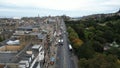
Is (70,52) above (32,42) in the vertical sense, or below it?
below

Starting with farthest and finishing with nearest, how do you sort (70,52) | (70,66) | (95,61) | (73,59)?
(70,52) → (73,59) → (70,66) → (95,61)

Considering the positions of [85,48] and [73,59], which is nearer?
[85,48]

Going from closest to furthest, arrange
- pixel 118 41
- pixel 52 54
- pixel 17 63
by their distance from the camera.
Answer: pixel 17 63 < pixel 52 54 < pixel 118 41

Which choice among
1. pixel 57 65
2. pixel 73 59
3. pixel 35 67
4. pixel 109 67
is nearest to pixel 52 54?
pixel 73 59

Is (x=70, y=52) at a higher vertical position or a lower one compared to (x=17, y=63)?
lower

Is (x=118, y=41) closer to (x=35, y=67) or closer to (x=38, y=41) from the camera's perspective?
(x=38, y=41)

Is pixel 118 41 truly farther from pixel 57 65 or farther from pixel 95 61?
pixel 95 61

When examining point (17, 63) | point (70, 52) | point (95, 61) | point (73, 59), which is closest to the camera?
point (17, 63)

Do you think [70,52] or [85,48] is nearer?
[85,48]

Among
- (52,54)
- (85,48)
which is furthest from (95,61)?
(52,54)
